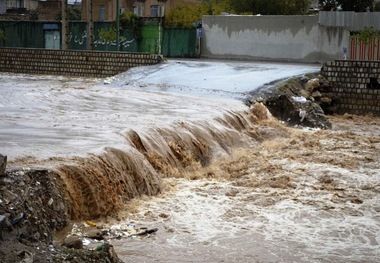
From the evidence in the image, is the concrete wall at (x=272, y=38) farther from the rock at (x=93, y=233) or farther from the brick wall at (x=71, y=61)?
the rock at (x=93, y=233)

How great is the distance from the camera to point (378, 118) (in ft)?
63.4

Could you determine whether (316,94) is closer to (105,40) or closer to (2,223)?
(2,223)

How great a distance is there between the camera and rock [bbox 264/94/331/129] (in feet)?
56.2

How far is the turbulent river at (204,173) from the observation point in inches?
295

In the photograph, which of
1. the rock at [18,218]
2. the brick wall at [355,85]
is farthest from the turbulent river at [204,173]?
the brick wall at [355,85]

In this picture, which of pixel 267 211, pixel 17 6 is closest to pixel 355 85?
pixel 267 211

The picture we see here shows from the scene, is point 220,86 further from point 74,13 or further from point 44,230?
point 74,13

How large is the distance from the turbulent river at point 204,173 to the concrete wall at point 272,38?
10.8 m

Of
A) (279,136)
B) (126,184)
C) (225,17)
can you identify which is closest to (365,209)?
(126,184)

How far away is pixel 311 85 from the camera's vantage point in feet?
63.7

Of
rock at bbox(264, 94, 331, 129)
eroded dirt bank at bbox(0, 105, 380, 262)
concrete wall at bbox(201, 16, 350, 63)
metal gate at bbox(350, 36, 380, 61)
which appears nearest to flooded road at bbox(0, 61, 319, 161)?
eroded dirt bank at bbox(0, 105, 380, 262)

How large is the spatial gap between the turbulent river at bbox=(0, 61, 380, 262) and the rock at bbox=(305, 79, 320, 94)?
2.31 m

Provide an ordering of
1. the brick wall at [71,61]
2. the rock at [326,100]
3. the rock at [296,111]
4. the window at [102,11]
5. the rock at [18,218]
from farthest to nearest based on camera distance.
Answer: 1. the window at [102,11]
2. the brick wall at [71,61]
3. the rock at [326,100]
4. the rock at [296,111]
5. the rock at [18,218]

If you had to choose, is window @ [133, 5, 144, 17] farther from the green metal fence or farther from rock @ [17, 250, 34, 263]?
rock @ [17, 250, 34, 263]
